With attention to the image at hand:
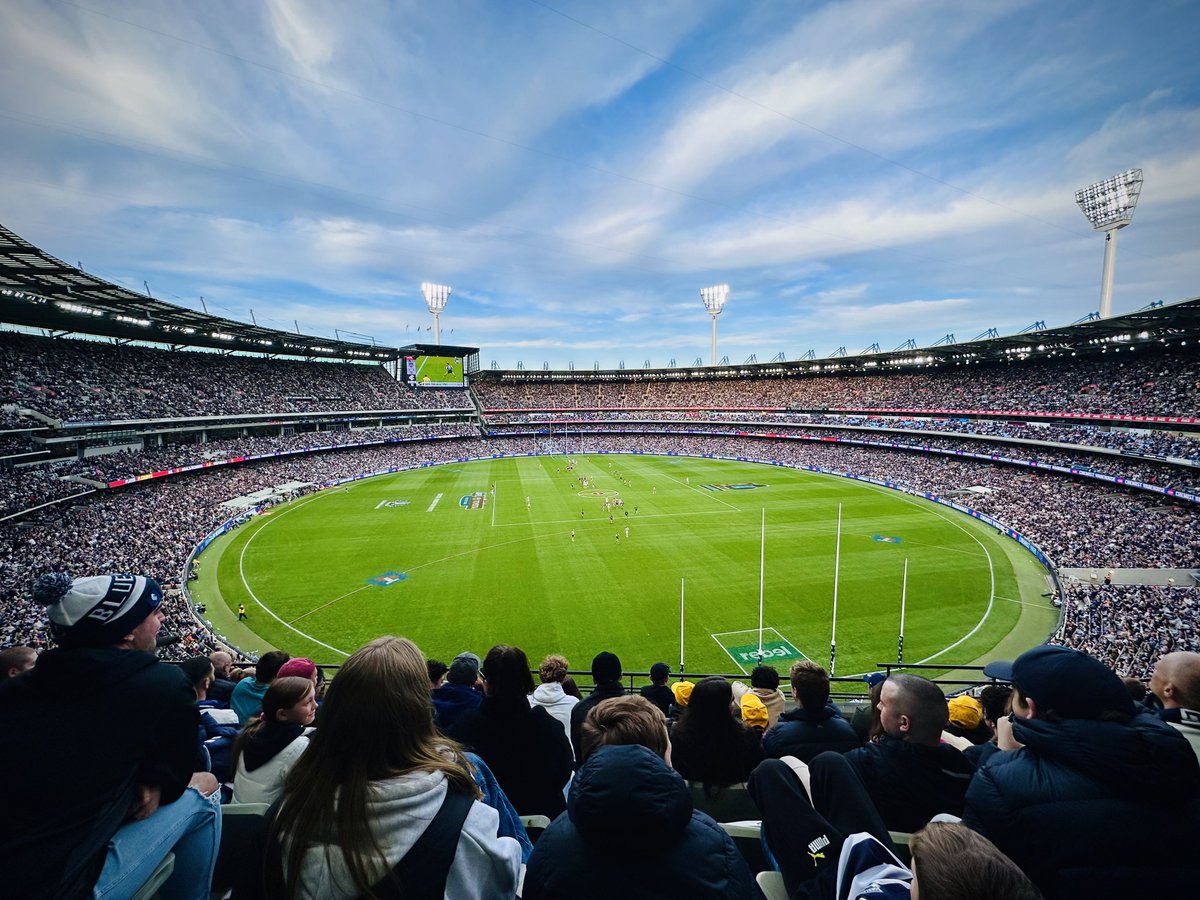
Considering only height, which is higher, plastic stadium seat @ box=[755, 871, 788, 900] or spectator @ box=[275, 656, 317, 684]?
spectator @ box=[275, 656, 317, 684]

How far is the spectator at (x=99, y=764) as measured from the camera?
7.11 feet

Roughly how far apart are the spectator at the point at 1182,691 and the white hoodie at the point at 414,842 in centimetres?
485

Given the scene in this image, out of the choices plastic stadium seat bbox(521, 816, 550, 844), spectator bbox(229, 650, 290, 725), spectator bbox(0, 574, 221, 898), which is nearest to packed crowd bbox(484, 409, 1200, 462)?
plastic stadium seat bbox(521, 816, 550, 844)

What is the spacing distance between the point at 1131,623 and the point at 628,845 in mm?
27779

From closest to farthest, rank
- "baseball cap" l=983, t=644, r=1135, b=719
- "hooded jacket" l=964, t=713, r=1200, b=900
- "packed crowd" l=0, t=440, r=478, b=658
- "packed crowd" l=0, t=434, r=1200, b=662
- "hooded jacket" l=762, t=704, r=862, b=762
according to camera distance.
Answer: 1. "hooded jacket" l=964, t=713, r=1200, b=900
2. "baseball cap" l=983, t=644, r=1135, b=719
3. "hooded jacket" l=762, t=704, r=862, b=762
4. "packed crowd" l=0, t=440, r=478, b=658
5. "packed crowd" l=0, t=434, r=1200, b=662

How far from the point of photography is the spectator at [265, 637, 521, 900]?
189cm

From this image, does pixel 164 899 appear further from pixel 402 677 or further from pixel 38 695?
pixel 402 677

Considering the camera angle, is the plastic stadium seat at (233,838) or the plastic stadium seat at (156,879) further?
the plastic stadium seat at (233,838)

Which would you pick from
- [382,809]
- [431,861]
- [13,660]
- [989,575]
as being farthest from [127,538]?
[989,575]

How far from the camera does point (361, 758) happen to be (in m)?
2.07

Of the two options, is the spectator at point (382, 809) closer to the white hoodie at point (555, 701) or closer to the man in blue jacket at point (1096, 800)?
the man in blue jacket at point (1096, 800)

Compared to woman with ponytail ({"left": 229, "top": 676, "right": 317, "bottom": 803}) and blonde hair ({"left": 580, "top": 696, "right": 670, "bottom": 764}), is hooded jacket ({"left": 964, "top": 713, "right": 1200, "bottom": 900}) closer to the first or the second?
blonde hair ({"left": 580, "top": 696, "right": 670, "bottom": 764})

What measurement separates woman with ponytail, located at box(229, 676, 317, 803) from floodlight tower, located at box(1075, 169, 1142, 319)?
70.5 m

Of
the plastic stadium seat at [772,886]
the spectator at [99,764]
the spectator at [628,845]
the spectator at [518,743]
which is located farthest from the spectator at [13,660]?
the plastic stadium seat at [772,886]
